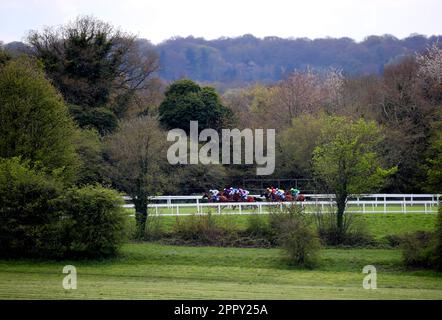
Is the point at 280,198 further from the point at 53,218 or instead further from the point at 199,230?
the point at 53,218

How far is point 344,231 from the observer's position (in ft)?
121

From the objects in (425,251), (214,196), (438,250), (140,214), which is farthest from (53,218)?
(438,250)

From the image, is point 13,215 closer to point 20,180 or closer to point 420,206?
point 20,180

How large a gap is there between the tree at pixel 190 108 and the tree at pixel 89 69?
14.4 feet

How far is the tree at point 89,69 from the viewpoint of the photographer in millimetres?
55613

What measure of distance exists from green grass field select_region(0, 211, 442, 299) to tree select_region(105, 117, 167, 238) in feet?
6.19

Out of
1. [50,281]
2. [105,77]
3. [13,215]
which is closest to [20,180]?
[13,215]

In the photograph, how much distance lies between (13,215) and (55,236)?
6.86 ft

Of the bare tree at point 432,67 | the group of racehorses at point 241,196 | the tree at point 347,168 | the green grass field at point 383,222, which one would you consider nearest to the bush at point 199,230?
the green grass field at point 383,222

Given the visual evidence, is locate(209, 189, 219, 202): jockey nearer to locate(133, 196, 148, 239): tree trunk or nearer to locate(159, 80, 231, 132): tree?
locate(133, 196, 148, 239): tree trunk

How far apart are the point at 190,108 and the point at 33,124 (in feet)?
66.5

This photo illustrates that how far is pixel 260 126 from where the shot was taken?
62.6 m

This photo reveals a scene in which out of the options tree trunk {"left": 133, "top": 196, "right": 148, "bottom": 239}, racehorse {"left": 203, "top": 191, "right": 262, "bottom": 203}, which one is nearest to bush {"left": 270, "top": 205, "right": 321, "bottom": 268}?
tree trunk {"left": 133, "top": 196, "right": 148, "bottom": 239}

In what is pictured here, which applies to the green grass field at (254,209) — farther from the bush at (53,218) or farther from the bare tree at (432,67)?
the bare tree at (432,67)
